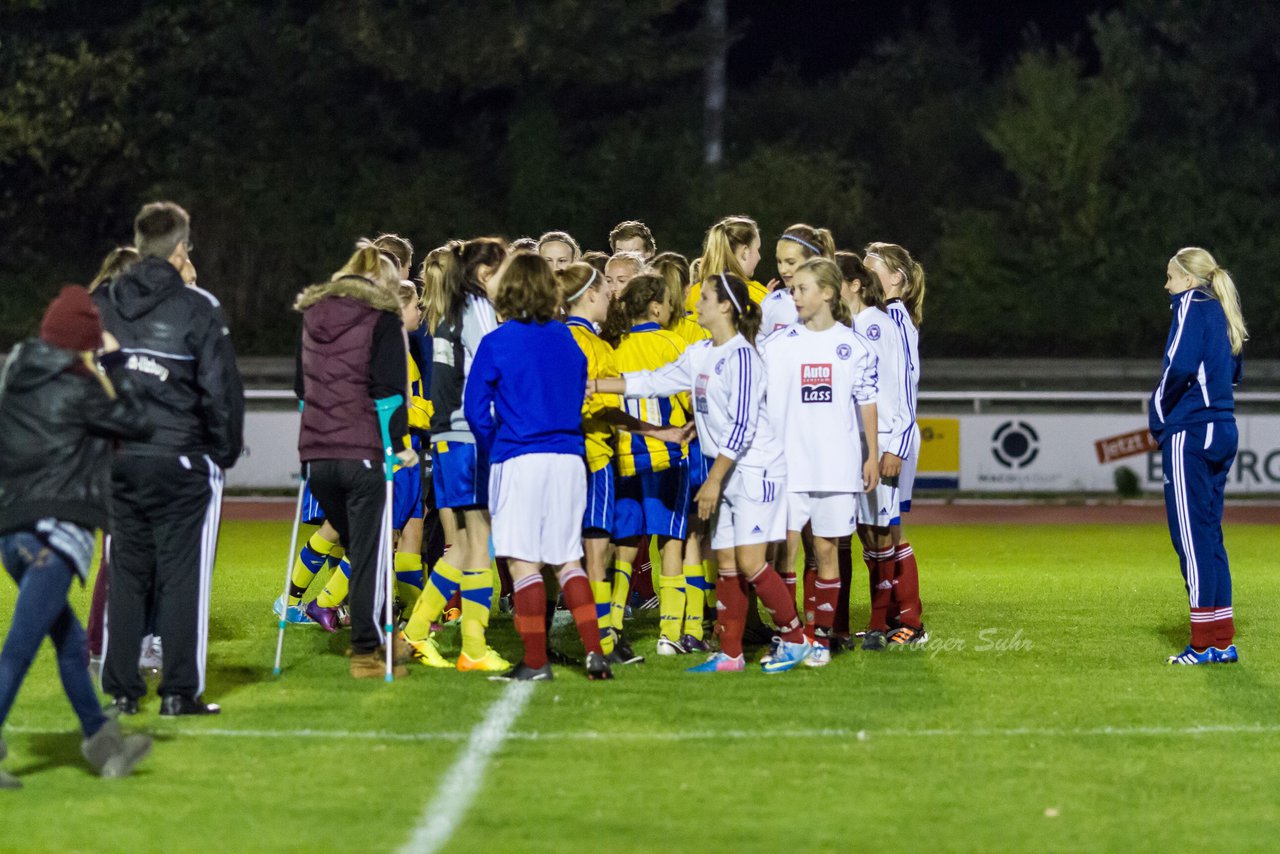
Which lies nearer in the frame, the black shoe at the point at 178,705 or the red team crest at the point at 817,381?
the black shoe at the point at 178,705

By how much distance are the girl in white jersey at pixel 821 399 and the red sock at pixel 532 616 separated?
1.35m

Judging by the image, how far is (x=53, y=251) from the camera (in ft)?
121

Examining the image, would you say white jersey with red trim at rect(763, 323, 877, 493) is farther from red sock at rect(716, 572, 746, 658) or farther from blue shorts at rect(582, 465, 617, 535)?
blue shorts at rect(582, 465, 617, 535)

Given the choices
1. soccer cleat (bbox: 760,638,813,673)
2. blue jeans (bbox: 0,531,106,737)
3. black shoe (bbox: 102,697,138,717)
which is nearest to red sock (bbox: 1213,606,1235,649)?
Answer: soccer cleat (bbox: 760,638,813,673)

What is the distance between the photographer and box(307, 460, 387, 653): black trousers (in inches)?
332

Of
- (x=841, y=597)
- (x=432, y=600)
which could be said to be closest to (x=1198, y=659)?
(x=841, y=597)

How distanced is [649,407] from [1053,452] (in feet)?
41.5

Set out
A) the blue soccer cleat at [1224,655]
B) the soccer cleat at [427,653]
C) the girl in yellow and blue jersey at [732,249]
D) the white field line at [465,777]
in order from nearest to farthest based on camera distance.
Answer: the white field line at [465,777] → the soccer cleat at [427,653] → the blue soccer cleat at [1224,655] → the girl in yellow and blue jersey at [732,249]

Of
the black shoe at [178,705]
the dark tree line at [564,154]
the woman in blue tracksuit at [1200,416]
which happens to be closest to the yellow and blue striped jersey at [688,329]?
the woman in blue tracksuit at [1200,416]

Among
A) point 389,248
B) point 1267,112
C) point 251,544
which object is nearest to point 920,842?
point 389,248

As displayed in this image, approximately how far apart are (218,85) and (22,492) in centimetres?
3236

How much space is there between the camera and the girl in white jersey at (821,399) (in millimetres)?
8688

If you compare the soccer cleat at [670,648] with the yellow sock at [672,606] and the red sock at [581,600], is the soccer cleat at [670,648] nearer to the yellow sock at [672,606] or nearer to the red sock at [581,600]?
the yellow sock at [672,606]

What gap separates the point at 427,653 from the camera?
915 cm
